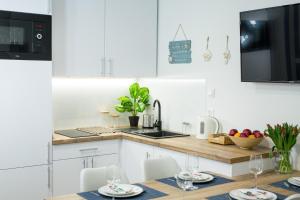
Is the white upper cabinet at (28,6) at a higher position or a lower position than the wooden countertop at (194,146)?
higher

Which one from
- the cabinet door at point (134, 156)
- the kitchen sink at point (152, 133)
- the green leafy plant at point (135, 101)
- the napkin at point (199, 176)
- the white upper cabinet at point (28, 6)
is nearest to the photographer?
the napkin at point (199, 176)

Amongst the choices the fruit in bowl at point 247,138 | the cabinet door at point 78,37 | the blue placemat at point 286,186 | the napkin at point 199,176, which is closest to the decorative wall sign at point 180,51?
the cabinet door at point 78,37

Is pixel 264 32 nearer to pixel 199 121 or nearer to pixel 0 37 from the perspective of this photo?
pixel 199 121

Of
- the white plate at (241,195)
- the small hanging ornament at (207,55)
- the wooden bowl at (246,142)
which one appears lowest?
the white plate at (241,195)

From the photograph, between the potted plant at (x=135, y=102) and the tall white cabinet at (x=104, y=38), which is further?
the potted plant at (x=135, y=102)

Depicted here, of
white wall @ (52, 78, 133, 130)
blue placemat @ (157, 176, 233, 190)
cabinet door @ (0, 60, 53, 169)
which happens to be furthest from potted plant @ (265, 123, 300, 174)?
white wall @ (52, 78, 133, 130)

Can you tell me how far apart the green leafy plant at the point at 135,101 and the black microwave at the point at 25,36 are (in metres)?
1.22

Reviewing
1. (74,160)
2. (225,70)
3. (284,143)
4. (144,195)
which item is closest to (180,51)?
(225,70)

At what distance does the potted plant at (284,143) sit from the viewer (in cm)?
309

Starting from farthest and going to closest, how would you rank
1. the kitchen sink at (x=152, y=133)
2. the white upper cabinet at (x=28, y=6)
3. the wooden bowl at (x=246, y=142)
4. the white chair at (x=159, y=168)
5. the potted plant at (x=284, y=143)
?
1. the kitchen sink at (x=152, y=133)
2. the white upper cabinet at (x=28, y=6)
3. the wooden bowl at (x=246, y=142)
4. the potted plant at (x=284, y=143)
5. the white chair at (x=159, y=168)

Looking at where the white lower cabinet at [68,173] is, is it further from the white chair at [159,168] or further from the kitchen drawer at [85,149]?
the white chair at [159,168]

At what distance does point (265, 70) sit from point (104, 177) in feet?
5.18

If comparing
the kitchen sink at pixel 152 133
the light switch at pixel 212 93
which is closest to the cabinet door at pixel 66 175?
the kitchen sink at pixel 152 133

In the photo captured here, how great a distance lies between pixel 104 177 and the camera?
2715 millimetres
